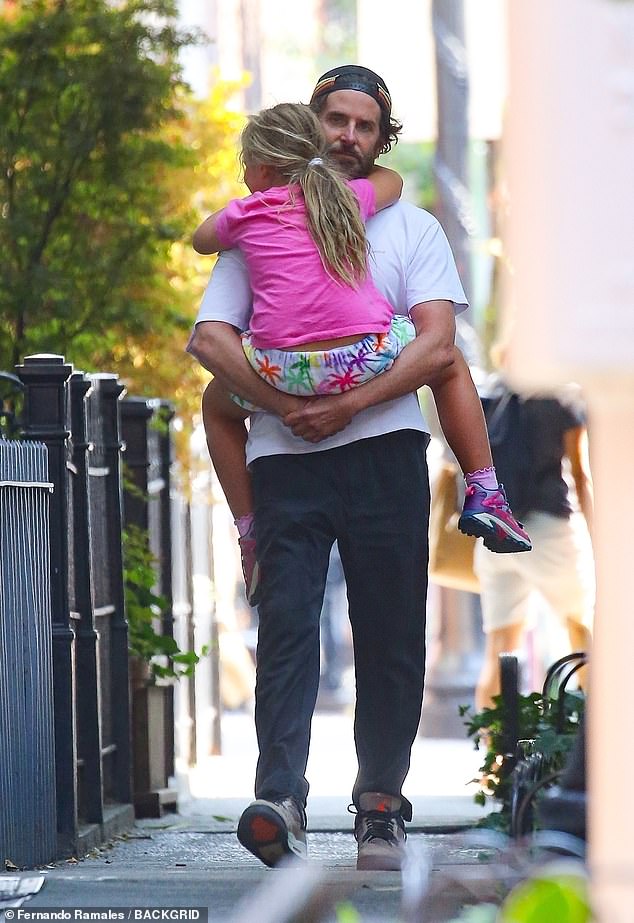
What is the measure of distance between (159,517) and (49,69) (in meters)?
2.17

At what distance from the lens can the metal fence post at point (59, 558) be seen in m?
5.19

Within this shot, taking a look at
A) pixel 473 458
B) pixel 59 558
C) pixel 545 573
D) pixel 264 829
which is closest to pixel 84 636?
pixel 59 558

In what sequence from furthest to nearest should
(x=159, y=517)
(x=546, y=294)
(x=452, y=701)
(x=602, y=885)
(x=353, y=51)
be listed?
(x=353, y=51) < (x=452, y=701) < (x=159, y=517) < (x=602, y=885) < (x=546, y=294)

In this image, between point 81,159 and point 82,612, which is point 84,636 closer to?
point 82,612

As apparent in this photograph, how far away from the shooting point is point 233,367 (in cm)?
→ 429

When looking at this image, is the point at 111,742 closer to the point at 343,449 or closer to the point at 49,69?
the point at 343,449

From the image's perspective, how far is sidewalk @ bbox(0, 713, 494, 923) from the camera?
10.5ft

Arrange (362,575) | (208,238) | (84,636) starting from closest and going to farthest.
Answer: (362,575), (208,238), (84,636)

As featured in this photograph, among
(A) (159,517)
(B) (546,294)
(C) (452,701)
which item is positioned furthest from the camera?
(C) (452,701)

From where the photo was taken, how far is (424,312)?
436 cm

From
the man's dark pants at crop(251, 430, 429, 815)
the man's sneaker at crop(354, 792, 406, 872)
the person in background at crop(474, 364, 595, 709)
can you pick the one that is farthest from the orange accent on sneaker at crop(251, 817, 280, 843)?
the person in background at crop(474, 364, 595, 709)

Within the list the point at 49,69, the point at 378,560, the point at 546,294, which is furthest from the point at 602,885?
the point at 49,69

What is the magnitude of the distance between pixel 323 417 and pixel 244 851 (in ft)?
6.39

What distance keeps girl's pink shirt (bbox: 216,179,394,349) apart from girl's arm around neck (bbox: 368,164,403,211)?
11 centimetres
